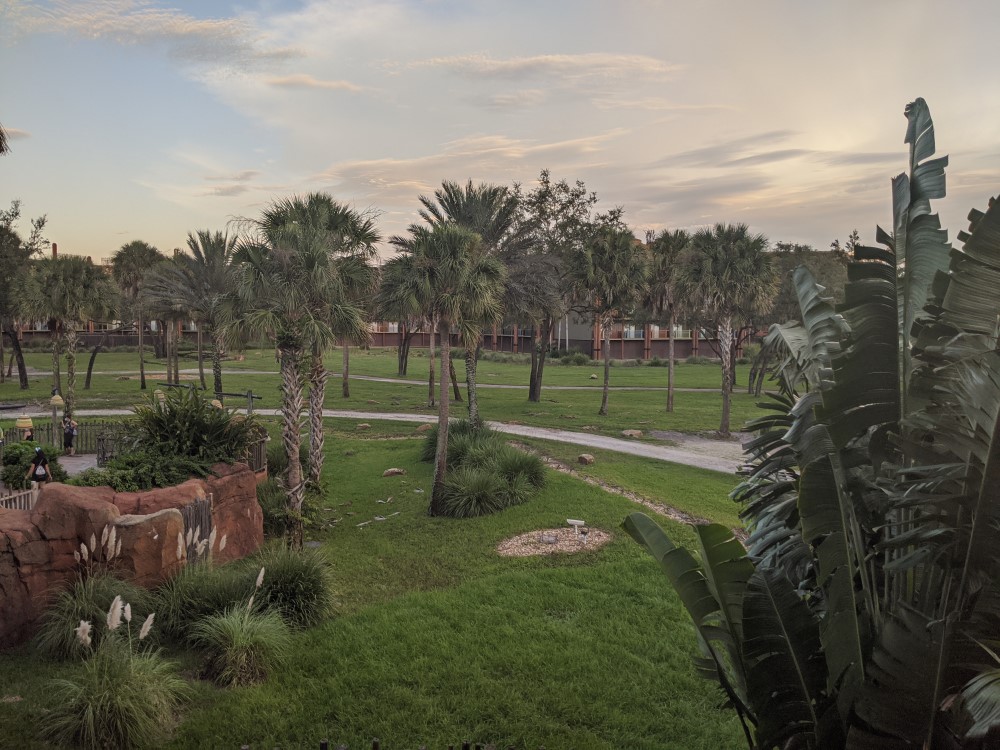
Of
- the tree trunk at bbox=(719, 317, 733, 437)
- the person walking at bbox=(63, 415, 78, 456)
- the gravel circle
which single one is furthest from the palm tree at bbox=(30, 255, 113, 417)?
the tree trunk at bbox=(719, 317, 733, 437)

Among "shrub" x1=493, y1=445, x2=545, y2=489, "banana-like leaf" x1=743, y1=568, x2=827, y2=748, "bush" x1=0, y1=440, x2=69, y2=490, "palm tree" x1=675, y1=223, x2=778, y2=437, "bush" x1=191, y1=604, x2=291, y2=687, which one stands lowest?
"bush" x1=191, y1=604, x2=291, y2=687

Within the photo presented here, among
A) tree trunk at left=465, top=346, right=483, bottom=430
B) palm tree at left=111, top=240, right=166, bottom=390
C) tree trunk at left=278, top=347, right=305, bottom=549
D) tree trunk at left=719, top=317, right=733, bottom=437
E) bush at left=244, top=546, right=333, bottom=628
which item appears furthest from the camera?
palm tree at left=111, top=240, right=166, bottom=390

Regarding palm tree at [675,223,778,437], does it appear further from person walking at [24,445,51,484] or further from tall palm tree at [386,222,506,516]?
person walking at [24,445,51,484]

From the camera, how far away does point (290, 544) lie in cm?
1400

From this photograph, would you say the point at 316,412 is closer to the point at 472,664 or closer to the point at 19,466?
the point at 19,466

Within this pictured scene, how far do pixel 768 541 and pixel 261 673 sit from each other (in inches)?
252

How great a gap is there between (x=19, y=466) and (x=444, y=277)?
10.2 m

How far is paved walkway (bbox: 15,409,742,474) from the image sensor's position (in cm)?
2358

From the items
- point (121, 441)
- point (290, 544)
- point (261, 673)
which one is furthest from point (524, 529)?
point (121, 441)

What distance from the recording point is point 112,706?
6887 mm

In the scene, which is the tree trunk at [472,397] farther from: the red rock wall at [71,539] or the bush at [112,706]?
the bush at [112,706]

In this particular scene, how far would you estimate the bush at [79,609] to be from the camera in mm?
8742

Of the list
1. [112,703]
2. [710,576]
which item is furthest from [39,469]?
[710,576]

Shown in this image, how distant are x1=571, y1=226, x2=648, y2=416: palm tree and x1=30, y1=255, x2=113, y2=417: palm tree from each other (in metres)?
21.7
